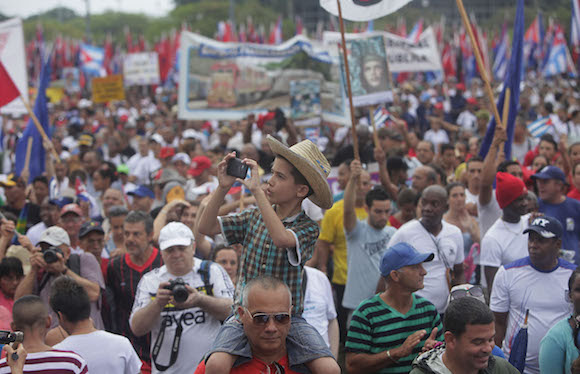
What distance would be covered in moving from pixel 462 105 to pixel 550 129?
7.53 meters

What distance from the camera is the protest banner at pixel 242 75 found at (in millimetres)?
12164

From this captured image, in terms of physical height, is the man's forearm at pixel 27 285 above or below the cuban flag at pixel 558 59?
below

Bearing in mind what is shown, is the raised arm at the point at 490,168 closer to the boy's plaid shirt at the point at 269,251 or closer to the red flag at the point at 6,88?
the boy's plaid shirt at the point at 269,251

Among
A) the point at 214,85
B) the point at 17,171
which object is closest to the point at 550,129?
the point at 214,85

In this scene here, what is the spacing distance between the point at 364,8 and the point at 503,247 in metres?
2.28

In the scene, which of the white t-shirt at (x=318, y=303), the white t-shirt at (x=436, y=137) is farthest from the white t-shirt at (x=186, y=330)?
the white t-shirt at (x=436, y=137)

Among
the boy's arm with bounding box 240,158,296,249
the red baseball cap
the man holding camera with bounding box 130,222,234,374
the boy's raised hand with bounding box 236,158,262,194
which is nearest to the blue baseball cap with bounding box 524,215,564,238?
the man holding camera with bounding box 130,222,234,374

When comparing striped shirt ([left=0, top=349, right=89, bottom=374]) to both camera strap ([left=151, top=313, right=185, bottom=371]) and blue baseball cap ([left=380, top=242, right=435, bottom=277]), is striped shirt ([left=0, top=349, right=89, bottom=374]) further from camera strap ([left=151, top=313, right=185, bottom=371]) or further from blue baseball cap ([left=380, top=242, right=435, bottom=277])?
blue baseball cap ([left=380, top=242, right=435, bottom=277])

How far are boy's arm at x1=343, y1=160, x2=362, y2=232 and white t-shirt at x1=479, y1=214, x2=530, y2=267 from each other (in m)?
1.19

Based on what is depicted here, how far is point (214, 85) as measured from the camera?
12.3 metres

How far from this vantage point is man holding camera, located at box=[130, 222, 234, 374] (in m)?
4.45

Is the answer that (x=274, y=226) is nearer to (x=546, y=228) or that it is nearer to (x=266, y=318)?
(x=266, y=318)

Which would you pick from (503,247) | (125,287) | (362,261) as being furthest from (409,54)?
(125,287)

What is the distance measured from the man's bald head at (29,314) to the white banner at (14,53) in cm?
717
